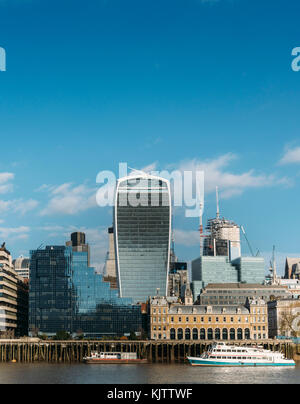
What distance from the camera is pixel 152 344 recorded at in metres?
192

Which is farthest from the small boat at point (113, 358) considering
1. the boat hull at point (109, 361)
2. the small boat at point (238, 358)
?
the small boat at point (238, 358)

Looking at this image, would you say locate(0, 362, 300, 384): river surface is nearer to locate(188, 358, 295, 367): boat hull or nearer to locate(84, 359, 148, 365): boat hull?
locate(188, 358, 295, 367): boat hull

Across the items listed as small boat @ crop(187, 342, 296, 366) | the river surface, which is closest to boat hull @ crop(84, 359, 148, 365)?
small boat @ crop(187, 342, 296, 366)

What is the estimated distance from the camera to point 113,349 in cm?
19612

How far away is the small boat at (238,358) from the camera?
145 metres

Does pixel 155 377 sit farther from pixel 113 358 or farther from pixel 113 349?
pixel 113 349

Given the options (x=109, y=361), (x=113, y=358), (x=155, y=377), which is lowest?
(x=109, y=361)

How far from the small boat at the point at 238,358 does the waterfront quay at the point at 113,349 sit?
31.1 metres

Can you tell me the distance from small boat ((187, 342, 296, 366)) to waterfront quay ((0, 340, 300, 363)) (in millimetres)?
31081

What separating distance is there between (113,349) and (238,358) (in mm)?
A: 59110

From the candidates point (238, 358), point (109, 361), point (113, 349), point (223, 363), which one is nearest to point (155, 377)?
point (223, 363)

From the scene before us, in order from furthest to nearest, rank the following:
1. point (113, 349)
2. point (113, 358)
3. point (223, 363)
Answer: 1. point (113, 349)
2. point (113, 358)
3. point (223, 363)
